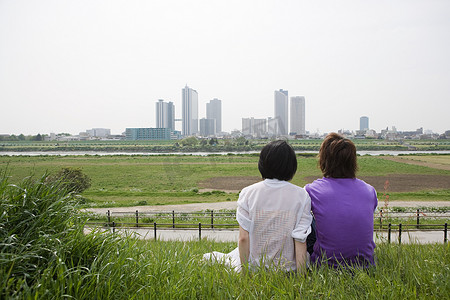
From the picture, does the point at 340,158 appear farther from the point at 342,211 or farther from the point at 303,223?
the point at 303,223

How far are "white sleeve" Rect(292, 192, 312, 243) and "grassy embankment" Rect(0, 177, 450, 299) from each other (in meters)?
0.30

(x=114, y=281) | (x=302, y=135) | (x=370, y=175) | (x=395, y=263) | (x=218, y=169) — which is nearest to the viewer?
(x=114, y=281)

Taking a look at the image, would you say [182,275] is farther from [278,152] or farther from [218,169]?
[218,169]

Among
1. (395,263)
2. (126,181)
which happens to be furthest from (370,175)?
(395,263)

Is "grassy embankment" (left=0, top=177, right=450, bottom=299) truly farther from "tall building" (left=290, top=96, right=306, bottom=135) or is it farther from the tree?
"tall building" (left=290, top=96, right=306, bottom=135)

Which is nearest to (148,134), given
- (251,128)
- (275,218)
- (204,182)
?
(251,128)

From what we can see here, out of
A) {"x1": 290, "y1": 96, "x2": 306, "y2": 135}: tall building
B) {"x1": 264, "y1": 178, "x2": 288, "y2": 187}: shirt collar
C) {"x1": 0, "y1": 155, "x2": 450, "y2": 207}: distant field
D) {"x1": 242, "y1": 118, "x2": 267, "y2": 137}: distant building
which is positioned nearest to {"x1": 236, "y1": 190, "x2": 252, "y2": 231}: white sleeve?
{"x1": 264, "y1": 178, "x2": 288, "y2": 187}: shirt collar

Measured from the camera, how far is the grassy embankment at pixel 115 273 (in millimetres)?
2059

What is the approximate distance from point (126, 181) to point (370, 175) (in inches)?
1305

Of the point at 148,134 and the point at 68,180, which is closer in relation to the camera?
the point at 68,180

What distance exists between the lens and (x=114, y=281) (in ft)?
7.20

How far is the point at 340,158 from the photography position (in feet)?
9.22

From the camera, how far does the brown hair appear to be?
280cm

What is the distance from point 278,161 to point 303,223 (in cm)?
55
